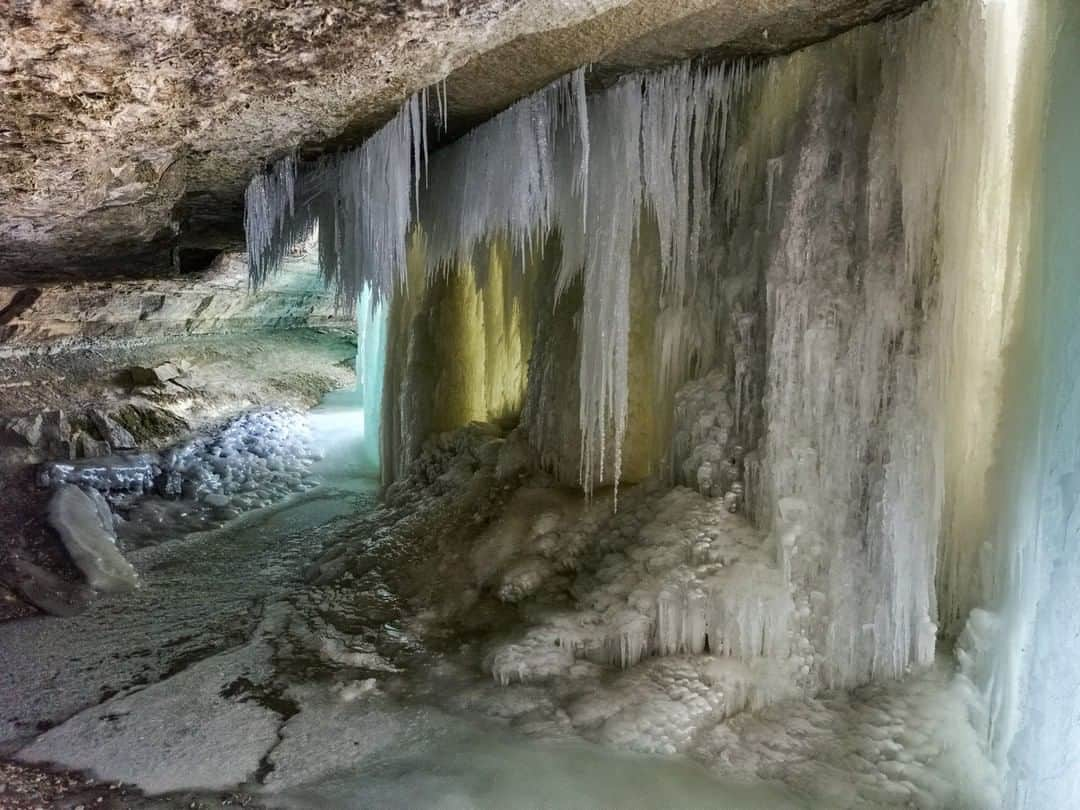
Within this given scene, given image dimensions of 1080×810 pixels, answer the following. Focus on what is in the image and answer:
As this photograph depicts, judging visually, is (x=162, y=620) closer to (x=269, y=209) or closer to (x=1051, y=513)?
(x=269, y=209)

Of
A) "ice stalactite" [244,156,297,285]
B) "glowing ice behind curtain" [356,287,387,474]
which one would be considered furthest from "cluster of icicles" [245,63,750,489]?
"glowing ice behind curtain" [356,287,387,474]

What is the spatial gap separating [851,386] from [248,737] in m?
3.53

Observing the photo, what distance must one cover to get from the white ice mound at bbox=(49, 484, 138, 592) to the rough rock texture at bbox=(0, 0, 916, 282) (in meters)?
2.64

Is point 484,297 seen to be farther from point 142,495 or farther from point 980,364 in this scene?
A: point 980,364

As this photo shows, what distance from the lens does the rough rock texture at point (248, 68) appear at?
3072mm

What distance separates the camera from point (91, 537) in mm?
6836

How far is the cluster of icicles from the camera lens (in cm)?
474

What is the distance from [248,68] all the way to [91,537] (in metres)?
4.88

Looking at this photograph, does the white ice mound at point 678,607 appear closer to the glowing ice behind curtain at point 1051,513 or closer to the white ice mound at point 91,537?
the glowing ice behind curtain at point 1051,513

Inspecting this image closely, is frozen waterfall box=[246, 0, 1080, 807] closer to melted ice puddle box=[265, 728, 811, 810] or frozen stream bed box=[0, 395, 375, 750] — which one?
melted ice puddle box=[265, 728, 811, 810]

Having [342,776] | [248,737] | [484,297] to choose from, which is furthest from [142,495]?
[342,776]

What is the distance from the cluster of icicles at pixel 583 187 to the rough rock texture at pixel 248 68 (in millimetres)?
226

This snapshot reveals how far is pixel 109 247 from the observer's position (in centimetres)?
584

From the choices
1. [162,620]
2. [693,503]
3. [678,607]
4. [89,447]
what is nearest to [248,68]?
[693,503]
